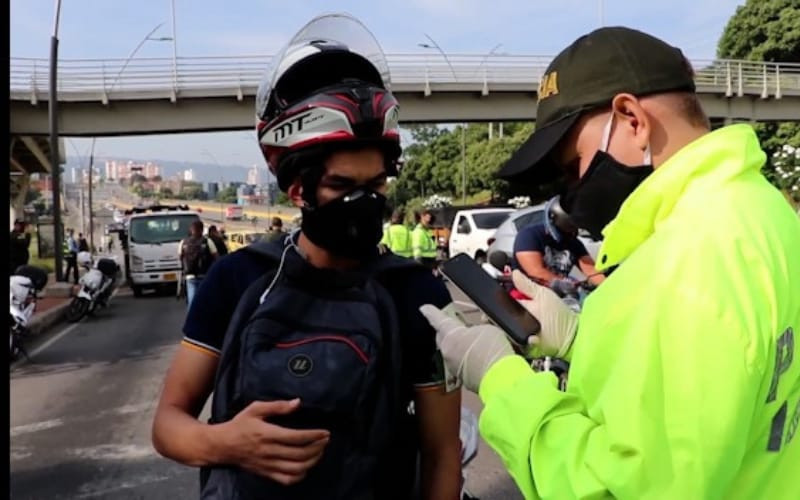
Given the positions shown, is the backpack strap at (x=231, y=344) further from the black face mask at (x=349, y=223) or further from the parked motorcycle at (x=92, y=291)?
the parked motorcycle at (x=92, y=291)

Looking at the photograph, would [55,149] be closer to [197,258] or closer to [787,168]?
[197,258]

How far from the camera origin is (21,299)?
32.8 feet

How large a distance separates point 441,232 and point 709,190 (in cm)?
2874

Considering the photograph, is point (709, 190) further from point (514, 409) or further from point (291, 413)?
point (291, 413)

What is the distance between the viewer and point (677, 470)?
1.21 m

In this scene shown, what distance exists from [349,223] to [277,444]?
20.3 inches

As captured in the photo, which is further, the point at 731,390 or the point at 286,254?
the point at 286,254

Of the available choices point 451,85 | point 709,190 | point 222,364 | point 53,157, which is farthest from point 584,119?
point 451,85

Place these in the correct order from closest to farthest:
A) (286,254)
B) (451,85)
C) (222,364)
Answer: (222,364)
(286,254)
(451,85)

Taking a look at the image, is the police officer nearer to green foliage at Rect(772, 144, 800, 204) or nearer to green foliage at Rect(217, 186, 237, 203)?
green foliage at Rect(772, 144, 800, 204)

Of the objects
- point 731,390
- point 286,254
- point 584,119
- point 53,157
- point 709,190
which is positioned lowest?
point 731,390

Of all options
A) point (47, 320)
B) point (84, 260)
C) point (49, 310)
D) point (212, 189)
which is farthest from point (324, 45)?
point (212, 189)

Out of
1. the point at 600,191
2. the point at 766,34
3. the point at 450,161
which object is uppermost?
the point at 766,34

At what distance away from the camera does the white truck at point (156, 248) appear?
64.6 feet
